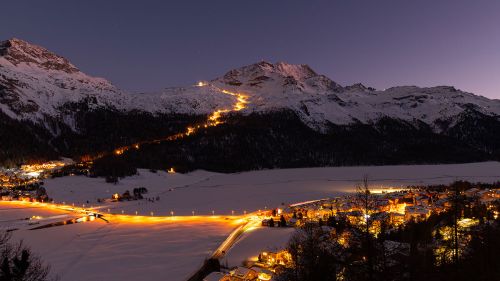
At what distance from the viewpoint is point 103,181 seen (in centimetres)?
12219

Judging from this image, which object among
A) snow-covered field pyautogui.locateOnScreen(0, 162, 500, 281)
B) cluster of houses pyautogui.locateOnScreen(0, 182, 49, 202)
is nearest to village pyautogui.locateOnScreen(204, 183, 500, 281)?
snow-covered field pyautogui.locateOnScreen(0, 162, 500, 281)

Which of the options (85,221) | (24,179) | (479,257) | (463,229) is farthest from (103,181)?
(479,257)

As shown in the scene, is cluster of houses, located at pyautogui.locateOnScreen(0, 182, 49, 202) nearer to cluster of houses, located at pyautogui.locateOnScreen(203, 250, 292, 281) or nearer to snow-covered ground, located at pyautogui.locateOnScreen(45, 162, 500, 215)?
snow-covered ground, located at pyautogui.locateOnScreen(45, 162, 500, 215)

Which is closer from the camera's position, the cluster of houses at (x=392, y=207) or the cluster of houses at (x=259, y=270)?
the cluster of houses at (x=259, y=270)

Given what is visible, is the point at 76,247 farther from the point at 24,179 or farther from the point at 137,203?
the point at 24,179

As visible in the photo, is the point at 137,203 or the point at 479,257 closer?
the point at 479,257

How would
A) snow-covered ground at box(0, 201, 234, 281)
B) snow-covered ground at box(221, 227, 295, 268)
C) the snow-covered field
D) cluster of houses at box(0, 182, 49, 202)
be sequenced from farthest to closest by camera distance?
cluster of houses at box(0, 182, 49, 202)
snow-covered ground at box(221, 227, 295, 268)
the snow-covered field
snow-covered ground at box(0, 201, 234, 281)

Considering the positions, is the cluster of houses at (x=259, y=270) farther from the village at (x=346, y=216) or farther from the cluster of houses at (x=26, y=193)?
the cluster of houses at (x=26, y=193)

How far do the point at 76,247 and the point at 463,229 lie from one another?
5229 centimetres

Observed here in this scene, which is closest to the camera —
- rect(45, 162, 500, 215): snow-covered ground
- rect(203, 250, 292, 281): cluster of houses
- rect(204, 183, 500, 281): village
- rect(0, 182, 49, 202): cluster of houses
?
rect(203, 250, 292, 281): cluster of houses

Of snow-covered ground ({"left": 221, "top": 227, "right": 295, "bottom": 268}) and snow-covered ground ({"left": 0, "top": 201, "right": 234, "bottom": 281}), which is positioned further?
snow-covered ground ({"left": 221, "top": 227, "right": 295, "bottom": 268})

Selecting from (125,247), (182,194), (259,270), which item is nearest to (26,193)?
(182,194)

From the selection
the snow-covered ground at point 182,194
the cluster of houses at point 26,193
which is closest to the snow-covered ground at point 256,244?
the snow-covered ground at point 182,194

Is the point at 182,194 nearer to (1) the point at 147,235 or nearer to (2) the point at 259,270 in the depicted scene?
(1) the point at 147,235
